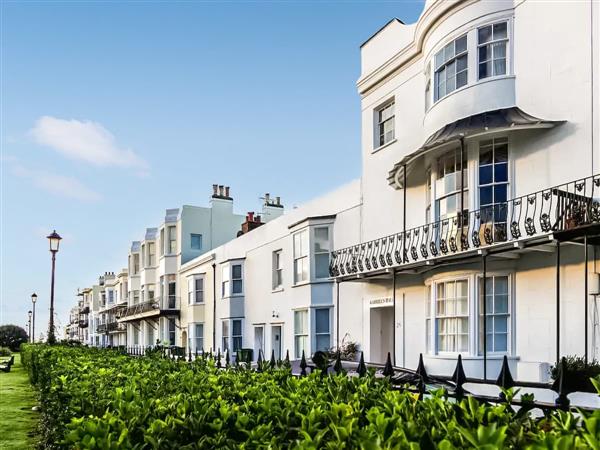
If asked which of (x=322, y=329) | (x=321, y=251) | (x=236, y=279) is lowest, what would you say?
(x=322, y=329)

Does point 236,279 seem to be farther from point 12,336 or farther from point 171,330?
point 12,336

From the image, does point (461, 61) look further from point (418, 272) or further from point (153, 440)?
point (153, 440)

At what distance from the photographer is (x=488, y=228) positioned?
13.3 metres

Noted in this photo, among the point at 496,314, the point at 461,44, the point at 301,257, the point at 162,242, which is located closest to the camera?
the point at 496,314

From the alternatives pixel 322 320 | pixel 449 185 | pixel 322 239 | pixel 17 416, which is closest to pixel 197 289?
pixel 322 320

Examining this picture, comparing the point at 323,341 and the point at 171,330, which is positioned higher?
the point at 323,341

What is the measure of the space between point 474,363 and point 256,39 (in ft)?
30.1

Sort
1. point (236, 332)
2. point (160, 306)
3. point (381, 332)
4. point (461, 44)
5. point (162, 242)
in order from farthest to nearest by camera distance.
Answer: point (162, 242) < point (160, 306) < point (236, 332) < point (381, 332) < point (461, 44)

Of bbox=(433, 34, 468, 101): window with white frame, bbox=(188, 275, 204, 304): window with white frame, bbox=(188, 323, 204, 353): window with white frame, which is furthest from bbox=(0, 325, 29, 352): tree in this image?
bbox=(433, 34, 468, 101): window with white frame

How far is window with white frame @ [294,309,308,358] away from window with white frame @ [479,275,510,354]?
925 cm

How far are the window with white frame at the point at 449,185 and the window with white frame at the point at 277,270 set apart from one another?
11.1 meters

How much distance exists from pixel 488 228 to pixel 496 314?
218cm

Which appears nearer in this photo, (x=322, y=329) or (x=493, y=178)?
(x=493, y=178)

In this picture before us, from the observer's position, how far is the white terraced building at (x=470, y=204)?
12281 millimetres
